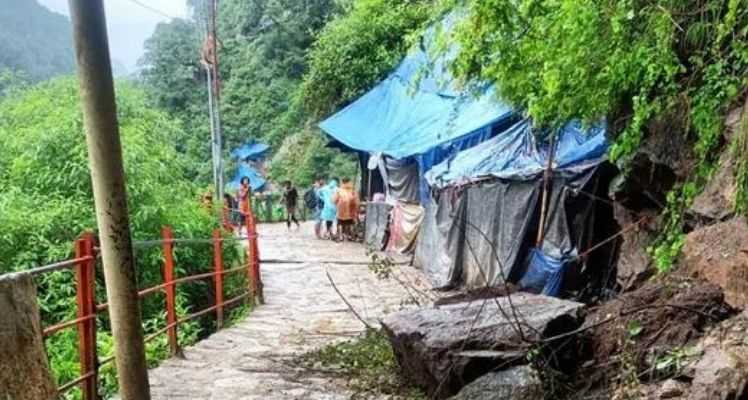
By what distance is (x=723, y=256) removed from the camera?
13.9ft

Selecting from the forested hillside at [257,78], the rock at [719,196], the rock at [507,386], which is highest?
the forested hillside at [257,78]

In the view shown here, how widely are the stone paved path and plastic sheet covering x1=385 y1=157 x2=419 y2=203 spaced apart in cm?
238

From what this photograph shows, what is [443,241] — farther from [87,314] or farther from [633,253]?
[87,314]

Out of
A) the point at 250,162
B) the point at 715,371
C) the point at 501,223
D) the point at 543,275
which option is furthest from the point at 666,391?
the point at 250,162

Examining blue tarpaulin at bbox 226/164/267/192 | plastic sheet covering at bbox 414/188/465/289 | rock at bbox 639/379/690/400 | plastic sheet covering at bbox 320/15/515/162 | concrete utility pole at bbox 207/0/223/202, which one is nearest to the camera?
rock at bbox 639/379/690/400

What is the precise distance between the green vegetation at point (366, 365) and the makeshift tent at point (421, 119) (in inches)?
120

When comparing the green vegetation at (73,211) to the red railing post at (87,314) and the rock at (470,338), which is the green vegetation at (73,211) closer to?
the red railing post at (87,314)

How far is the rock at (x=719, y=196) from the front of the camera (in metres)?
4.46

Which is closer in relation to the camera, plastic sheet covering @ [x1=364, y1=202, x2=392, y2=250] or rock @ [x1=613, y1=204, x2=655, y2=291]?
rock @ [x1=613, y1=204, x2=655, y2=291]

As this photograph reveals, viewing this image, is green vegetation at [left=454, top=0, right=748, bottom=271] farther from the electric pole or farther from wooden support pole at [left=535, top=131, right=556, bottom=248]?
the electric pole

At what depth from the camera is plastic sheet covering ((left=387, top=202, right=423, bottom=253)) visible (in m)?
14.5

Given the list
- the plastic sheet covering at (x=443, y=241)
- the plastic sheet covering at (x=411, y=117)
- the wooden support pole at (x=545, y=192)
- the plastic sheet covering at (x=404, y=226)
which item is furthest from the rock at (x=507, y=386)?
the plastic sheet covering at (x=404, y=226)

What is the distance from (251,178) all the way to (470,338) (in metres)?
29.1

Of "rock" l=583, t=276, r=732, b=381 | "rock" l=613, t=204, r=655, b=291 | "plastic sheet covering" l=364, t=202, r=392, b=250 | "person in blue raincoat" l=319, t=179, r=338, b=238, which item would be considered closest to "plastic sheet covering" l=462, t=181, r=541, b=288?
"rock" l=613, t=204, r=655, b=291
